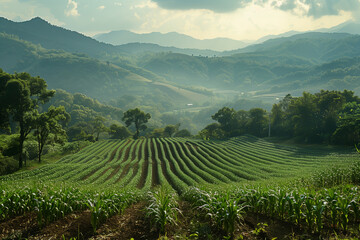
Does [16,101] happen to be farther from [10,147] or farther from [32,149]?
[32,149]

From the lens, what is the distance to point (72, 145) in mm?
58625

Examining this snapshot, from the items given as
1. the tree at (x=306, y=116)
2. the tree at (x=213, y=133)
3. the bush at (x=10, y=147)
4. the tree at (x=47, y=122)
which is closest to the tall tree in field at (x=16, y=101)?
the tree at (x=47, y=122)

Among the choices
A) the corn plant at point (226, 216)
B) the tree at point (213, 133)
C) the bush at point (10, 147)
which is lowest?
the tree at point (213, 133)

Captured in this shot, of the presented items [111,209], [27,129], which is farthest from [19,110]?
[111,209]

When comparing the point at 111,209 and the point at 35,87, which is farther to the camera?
the point at 35,87

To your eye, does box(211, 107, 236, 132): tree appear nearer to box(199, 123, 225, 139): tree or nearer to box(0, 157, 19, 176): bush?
box(199, 123, 225, 139): tree

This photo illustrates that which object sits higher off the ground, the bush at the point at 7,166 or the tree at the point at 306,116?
the tree at the point at 306,116

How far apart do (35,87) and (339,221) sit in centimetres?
4413

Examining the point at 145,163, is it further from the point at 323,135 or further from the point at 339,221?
the point at 323,135

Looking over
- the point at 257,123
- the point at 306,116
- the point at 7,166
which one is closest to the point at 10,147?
the point at 7,166

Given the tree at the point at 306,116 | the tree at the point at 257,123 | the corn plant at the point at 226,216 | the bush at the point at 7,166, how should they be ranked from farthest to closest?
1. the tree at the point at 257,123
2. the tree at the point at 306,116
3. the bush at the point at 7,166
4. the corn plant at the point at 226,216

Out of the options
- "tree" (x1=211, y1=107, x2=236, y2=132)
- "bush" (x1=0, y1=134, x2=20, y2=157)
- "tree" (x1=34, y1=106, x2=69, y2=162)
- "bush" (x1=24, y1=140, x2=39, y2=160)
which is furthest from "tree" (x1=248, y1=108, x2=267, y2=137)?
"bush" (x1=0, y1=134, x2=20, y2=157)

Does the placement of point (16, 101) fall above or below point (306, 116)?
above

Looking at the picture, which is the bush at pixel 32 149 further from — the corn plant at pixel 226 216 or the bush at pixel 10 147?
the corn plant at pixel 226 216
